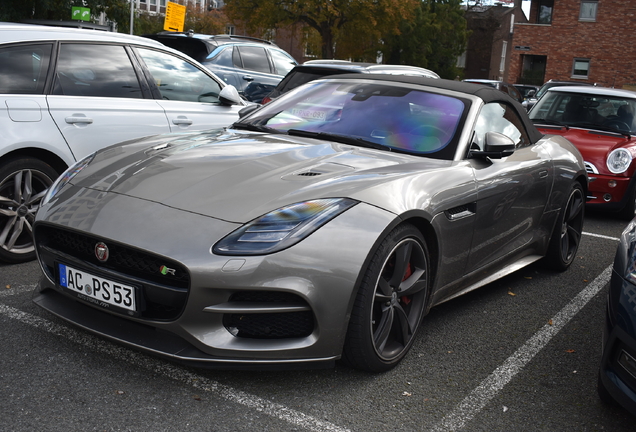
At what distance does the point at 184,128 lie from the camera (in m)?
5.57

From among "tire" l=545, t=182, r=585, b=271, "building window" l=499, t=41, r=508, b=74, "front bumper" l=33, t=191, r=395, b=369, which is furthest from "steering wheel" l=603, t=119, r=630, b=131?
"building window" l=499, t=41, r=508, b=74

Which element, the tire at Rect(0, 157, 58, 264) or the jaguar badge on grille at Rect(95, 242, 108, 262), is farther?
the tire at Rect(0, 157, 58, 264)

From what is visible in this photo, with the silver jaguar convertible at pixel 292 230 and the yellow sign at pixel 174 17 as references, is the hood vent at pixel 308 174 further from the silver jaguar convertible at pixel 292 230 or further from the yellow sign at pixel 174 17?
the yellow sign at pixel 174 17

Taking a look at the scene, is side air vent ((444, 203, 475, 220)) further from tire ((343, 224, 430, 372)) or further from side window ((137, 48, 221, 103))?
side window ((137, 48, 221, 103))

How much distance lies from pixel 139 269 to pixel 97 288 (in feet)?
0.71

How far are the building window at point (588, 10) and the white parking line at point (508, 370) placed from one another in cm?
3889

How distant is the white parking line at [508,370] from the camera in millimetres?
2898

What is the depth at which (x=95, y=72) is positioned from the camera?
5.05 metres

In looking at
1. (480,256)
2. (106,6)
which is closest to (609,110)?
(480,256)

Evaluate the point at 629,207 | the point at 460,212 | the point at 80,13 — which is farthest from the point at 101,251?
the point at 80,13

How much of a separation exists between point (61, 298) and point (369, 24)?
31016mm

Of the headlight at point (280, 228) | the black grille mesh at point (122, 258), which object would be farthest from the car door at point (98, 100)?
the headlight at point (280, 228)

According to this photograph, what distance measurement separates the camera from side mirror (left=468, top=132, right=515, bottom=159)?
386 cm

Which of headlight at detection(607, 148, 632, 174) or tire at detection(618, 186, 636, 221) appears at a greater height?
headlight at detection(607, 148, 632, 174)
